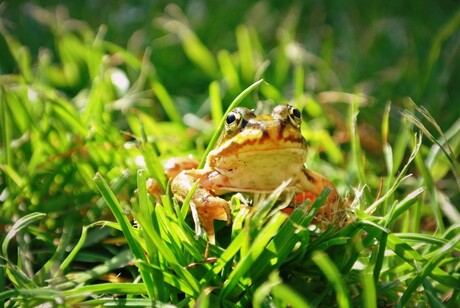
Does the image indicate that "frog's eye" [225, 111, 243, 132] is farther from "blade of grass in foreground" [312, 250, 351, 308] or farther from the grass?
"blade of grass in foreground" [312, 250, 351, 308]

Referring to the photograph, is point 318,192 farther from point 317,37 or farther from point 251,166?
point 317,37

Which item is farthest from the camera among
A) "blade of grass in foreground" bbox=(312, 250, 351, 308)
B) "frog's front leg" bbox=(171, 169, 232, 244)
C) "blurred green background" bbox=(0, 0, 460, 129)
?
"blurred green background" bbox=(0, 0, 460, 129)

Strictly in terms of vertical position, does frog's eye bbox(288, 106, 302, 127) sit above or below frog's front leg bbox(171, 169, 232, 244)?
above

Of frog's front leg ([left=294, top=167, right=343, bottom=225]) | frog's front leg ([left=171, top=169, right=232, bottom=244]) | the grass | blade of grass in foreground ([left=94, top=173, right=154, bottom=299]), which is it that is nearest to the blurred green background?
the grass

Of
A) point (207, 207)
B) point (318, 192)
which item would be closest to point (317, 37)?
point (318, 192)

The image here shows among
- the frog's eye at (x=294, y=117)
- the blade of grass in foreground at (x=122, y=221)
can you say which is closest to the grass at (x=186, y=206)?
the blade of grass in foreground at (x=122, y=221)

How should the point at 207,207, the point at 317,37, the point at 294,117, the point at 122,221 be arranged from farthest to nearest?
1. the point at 317,37
2. the point at 294,117
3. the point at 207,207
4. the point at 122,221
